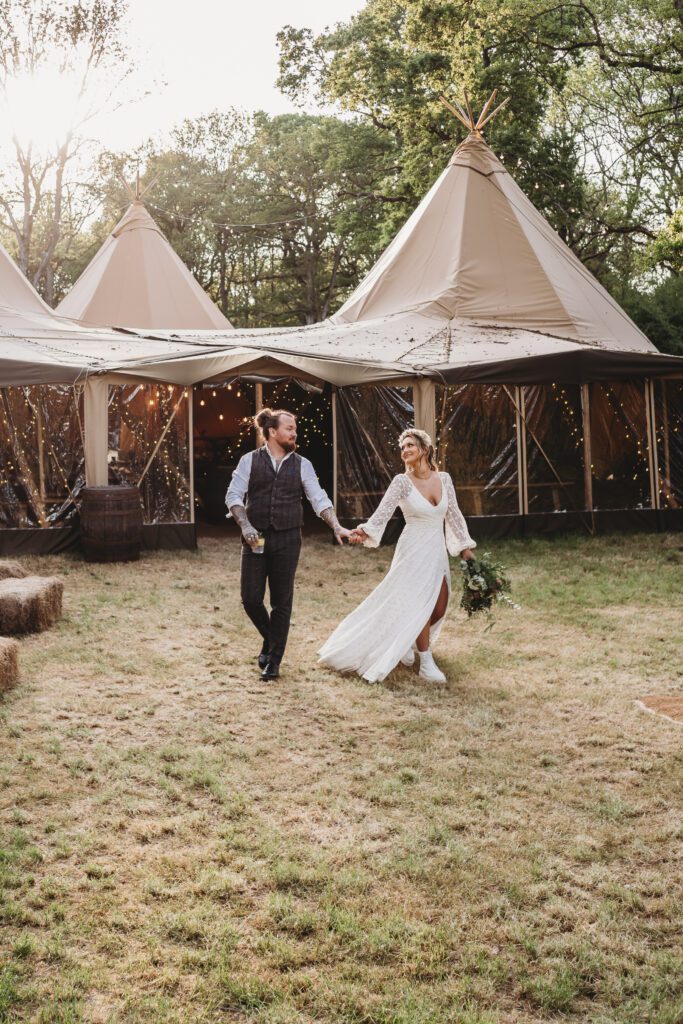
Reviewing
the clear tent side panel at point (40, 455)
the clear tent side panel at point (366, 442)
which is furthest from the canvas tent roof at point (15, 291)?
the clear tent side panel at point (366, 442)

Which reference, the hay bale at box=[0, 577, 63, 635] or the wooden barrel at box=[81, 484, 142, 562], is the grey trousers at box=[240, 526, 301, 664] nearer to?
the hay bale at box=[0, 577, 63, 635]

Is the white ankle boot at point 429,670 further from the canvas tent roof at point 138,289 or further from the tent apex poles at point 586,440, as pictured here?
the canvas tent roof at point 138,289

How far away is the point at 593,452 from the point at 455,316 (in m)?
3.37

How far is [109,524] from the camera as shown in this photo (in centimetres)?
998

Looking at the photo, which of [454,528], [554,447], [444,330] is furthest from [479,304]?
[454,528]

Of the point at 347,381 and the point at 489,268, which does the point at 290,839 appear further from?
the point at 489,268

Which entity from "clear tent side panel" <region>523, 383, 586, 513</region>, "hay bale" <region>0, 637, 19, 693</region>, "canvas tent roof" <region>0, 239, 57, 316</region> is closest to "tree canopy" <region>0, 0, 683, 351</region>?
"clear tent side panel" <region>523, 383, 586, 513</region>

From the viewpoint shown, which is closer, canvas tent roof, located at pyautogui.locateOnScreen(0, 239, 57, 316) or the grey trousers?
the grey trousers

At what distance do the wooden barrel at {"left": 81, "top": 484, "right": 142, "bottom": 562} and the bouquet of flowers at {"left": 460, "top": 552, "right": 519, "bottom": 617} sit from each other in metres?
5.55

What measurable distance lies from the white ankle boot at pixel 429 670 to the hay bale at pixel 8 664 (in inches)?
99.6

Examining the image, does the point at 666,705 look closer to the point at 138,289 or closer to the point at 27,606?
the point at 27,606

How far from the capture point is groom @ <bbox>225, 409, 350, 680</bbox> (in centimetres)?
523

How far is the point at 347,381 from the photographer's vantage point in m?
11.3

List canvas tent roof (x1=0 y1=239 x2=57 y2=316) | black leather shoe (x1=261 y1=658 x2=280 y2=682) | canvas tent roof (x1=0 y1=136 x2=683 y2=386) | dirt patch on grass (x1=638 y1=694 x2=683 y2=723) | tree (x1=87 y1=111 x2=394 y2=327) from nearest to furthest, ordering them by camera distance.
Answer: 1. dirt patch on grass (x1=638 y1=694 x2=683 y2=723)
2. black leather shoe (x1=261 y1=658 x2=280 y2=682)
3. canvas tent roof (x1=0 y1=136 x2=683 y2=386)
4. canvas tent roof (x1=0 y1=239 x2=57 y2=316)
5. tree (x1=87 y1=111 x2=394 y2=327)
